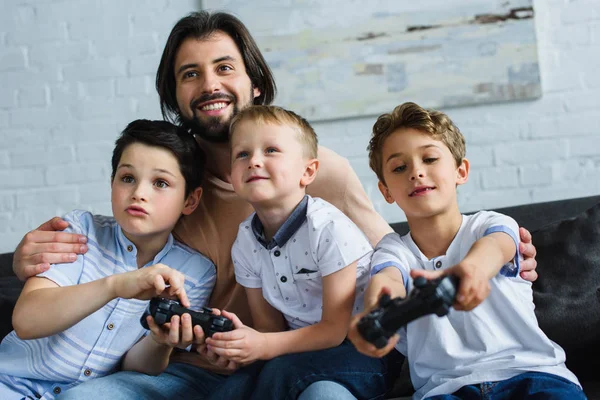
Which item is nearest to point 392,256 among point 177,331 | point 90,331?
point 177,331

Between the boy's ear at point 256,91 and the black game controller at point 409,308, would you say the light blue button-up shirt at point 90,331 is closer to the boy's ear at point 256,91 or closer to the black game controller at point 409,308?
the boy's ear at point 256,91

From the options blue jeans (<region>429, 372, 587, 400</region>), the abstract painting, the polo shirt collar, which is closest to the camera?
blue jeans (<region>429, 372, 587, 400</region>)

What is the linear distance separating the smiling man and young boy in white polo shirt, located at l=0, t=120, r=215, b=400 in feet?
0.14

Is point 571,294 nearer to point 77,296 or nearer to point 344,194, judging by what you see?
point 344,194

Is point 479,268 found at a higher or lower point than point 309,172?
lower

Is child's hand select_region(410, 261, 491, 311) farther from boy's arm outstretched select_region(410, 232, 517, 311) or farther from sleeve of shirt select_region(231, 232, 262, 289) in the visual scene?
sleeve of shirt select_region(231, 232, 262, 289)

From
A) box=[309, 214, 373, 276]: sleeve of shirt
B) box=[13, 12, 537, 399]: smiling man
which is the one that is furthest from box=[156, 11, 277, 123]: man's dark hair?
box=[309, 214, 373, 276]: sleeve of shirt

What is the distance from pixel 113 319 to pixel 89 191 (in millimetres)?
1262

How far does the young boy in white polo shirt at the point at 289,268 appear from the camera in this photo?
128 centimetres

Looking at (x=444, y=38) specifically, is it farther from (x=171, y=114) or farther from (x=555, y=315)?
(x=555, y=315)

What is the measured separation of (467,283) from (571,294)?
0.65 metres

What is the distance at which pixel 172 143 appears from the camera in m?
1.51

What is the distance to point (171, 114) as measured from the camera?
1895mm

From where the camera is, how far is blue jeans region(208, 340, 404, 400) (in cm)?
125
